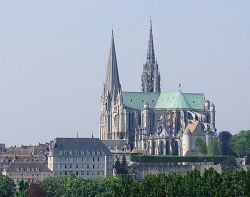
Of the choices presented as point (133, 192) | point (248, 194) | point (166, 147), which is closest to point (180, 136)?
point (166, 147)

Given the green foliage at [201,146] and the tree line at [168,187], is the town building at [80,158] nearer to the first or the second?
the green foliage at [201,146]

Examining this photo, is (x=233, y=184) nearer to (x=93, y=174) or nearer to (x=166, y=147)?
(x=93, y=174)

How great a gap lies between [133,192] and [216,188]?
42.6 ft

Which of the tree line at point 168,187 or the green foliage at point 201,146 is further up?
the green foliage at point 201,146

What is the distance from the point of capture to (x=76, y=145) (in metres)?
174

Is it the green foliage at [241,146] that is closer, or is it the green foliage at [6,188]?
the green foliage at [6,188]

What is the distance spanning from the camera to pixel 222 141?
7859 inches

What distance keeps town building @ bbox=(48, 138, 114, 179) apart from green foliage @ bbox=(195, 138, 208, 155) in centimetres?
1832

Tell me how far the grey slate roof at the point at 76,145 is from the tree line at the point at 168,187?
31599mm

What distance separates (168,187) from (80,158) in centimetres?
6809

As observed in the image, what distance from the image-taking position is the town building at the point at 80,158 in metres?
174

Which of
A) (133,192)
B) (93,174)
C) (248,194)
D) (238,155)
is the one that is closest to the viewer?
(248,194)

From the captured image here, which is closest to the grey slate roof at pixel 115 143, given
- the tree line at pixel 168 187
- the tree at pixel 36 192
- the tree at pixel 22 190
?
the tree at pixel 22 190

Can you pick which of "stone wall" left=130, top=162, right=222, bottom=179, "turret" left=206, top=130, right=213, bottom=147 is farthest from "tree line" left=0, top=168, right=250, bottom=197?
"turret" left=206, top=130, right=213, bottom=147
